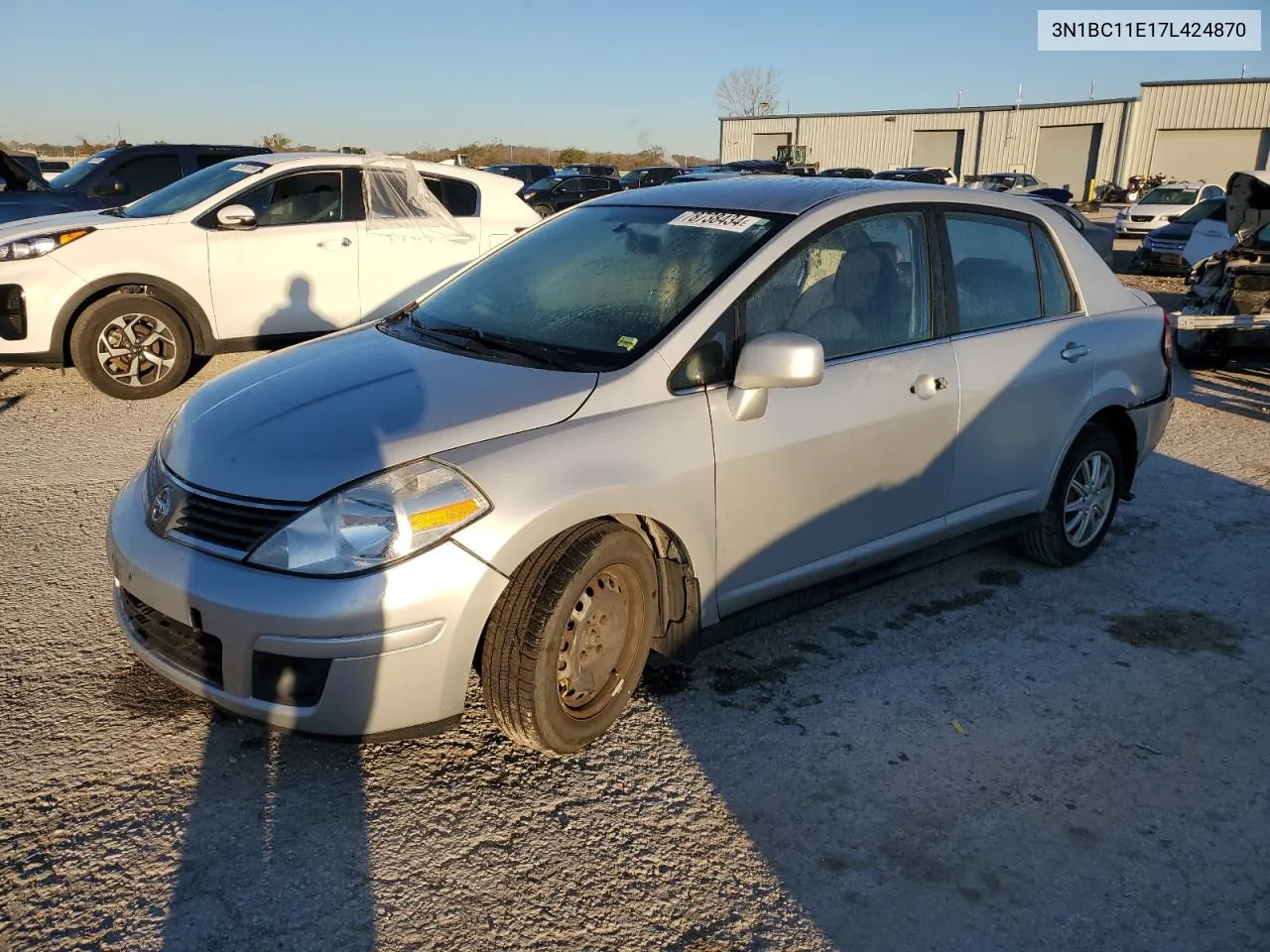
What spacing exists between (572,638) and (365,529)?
27.2 inches

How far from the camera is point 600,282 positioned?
3.54 meters

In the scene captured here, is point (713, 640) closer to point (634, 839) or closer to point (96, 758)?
point (634, 839)

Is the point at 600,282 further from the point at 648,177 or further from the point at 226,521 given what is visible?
the point at 648,177

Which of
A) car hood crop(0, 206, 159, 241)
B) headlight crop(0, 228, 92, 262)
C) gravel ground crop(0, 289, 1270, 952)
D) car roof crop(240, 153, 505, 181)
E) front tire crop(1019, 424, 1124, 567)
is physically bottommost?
gravel ground crop(0, 289, 1270, 952)

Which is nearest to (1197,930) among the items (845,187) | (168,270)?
(845,187)

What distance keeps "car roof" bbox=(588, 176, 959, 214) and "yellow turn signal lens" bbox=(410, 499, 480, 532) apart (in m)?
1.64

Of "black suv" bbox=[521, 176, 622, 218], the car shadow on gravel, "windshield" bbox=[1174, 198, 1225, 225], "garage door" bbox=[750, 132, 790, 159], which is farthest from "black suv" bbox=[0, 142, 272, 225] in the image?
"garage door" bbox=[750, 132, 790, 159]

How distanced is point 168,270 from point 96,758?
519 centimetres

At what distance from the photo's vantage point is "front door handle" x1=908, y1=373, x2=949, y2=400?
3.63m

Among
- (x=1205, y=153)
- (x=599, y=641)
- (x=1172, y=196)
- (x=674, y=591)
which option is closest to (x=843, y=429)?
(x=674, y=591)

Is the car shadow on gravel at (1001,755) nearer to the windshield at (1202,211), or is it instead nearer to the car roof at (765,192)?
the car roof at (765,192)

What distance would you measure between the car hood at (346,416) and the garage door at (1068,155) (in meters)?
52.9

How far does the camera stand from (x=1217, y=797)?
116 inches

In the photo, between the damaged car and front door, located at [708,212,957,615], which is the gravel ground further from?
the damaged car
